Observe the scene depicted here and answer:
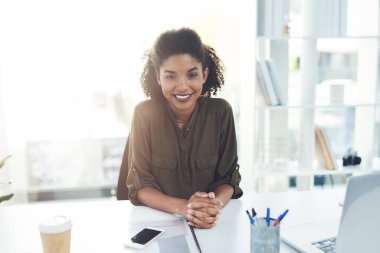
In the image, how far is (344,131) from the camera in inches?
188

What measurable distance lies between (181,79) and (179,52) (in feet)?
0.35

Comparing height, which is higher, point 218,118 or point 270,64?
point 270,64

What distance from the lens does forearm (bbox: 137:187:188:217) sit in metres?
1.38

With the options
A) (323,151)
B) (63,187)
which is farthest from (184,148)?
(63,187)

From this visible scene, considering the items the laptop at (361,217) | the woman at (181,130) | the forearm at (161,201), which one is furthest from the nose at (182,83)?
the laptop at (361,217)

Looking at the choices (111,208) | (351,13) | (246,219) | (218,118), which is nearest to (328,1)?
(351,13)

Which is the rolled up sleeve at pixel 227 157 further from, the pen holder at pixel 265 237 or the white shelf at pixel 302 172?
the white shelf at pixel 302 172

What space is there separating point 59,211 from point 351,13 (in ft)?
7.25

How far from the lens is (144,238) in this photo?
3.83 ft

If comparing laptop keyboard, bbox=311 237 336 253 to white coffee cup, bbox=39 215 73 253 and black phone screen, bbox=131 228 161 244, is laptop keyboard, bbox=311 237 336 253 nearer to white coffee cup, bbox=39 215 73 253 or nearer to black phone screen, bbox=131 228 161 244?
black phone screen, bbox=131 228 161 244

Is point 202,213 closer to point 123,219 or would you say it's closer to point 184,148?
point 123,219

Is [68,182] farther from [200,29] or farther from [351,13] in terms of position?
[351,13]

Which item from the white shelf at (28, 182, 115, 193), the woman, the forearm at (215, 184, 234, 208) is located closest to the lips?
the woman

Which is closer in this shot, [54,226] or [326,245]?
[54,226]
